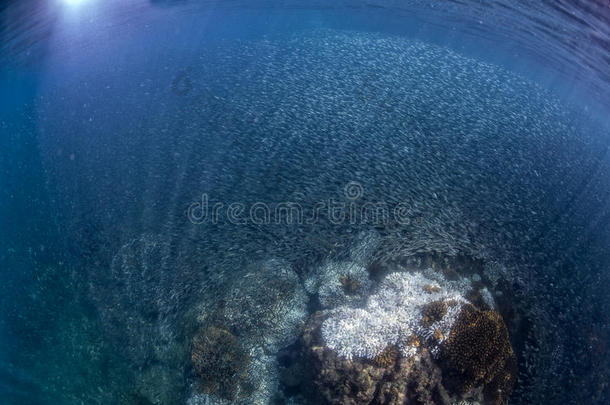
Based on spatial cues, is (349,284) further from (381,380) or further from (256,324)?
(381,380)

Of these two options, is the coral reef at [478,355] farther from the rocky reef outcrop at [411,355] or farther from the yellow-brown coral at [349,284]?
the yellow-brown coral at [349,284]

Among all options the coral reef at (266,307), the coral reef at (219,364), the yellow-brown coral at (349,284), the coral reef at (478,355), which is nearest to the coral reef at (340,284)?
the yellow-brown coral at (349,284)

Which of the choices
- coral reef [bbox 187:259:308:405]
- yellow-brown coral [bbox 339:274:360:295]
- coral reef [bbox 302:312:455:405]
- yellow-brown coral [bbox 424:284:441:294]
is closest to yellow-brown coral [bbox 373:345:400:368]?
coral reef [bbox 302:312:455:405]

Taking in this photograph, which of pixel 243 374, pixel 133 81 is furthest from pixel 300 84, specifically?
pixel 133 81

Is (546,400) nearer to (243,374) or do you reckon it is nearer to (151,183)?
(243,374)

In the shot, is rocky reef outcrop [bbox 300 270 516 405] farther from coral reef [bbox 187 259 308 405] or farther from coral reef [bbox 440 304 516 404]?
coral reef [bbox 187 259 308 405]

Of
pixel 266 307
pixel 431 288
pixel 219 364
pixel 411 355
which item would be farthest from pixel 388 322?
pixel 219 364
